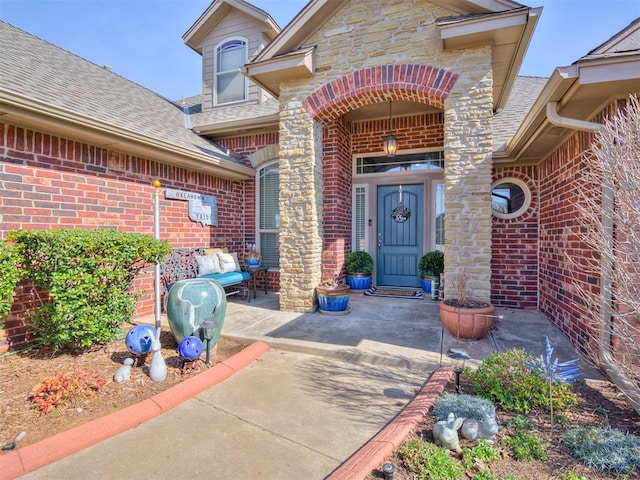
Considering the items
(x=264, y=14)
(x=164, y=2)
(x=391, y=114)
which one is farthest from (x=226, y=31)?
(x=391, y=114)

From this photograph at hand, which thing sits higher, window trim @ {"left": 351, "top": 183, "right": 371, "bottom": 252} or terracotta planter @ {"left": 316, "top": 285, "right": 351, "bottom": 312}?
window trim @ {"left": 351, "top": 183, "right": 371, "bottom": 252}

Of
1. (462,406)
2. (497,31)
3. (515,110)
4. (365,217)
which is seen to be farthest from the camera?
(365,217)

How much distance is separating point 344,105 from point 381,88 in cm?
68

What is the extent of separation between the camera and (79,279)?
3.23m

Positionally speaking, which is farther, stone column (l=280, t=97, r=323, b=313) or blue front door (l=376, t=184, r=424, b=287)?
blue front door (l=376, t=184, r=424, b=287)

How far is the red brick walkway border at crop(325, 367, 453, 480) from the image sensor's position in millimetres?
1854

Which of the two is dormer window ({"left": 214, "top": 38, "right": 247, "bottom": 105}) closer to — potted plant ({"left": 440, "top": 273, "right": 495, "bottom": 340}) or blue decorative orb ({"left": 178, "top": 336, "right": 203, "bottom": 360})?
blue decorative orb ({"left": 178, "top": 336, "right": 203, "bottom": 360})

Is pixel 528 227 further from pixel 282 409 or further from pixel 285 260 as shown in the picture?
pixel 282 409

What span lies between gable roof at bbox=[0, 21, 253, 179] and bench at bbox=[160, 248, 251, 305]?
1.57 m

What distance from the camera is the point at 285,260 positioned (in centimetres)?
561

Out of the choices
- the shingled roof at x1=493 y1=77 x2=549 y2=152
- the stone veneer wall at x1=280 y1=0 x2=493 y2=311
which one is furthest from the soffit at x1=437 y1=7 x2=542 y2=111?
the shingled roof at x1=493 y1=77 x2=549 y2=152

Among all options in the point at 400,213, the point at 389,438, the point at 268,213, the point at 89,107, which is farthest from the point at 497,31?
the point at 89,107

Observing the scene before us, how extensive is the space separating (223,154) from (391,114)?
3.62 meters

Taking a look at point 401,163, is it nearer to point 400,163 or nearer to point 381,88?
point 400,163
